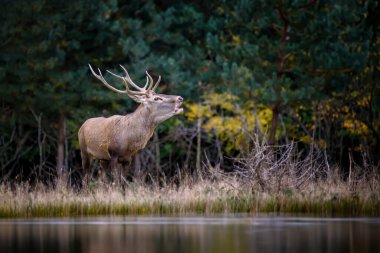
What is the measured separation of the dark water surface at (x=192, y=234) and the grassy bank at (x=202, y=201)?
901 millimetres

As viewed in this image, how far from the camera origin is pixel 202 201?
1733cm

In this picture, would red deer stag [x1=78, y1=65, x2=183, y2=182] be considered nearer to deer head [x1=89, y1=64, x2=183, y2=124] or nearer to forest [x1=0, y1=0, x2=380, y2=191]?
deer head [x1=89, y1=64, x2=183, y2=124]

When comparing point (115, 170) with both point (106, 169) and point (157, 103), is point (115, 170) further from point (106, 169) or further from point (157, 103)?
point (157, 103)

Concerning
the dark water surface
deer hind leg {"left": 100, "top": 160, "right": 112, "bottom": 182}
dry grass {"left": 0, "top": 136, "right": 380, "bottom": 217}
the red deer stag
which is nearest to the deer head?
the red deer stag

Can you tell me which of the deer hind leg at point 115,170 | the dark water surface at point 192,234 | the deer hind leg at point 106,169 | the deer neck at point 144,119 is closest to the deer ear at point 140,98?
the deer neck at point 144,119

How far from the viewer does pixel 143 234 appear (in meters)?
13.3

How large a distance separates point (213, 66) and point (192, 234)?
16.1 m

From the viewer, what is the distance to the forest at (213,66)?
27469 millimetres

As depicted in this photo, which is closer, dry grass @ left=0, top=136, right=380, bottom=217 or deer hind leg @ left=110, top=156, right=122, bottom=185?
dry grass @ left=0, top=136, right=380, bottom=217

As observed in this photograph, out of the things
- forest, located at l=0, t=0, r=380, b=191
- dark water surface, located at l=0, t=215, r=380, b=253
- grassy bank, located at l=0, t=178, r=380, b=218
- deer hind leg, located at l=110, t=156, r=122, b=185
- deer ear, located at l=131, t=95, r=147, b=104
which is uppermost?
forest, located at l=0, t=0, r=380, b=191

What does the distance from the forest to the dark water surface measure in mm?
10971

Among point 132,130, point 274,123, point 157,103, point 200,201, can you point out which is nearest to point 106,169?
point 132,130

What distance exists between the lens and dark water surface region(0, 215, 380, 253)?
1158 cm

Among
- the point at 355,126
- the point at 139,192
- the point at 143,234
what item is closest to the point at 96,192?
the point at 139,192
